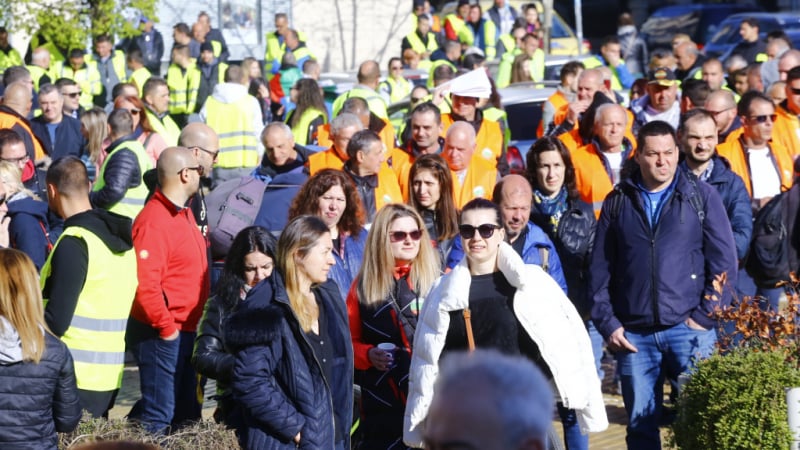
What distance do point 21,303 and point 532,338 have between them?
2.24 m

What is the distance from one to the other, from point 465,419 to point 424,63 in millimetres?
20058

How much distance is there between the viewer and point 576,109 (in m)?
11.6

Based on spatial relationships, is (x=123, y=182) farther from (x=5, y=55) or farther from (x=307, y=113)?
(x=5, y=55)

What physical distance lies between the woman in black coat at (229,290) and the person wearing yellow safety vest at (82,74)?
13.7 m

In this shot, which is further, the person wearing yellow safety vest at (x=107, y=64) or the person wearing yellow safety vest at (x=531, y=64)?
the person wearing yellow safety vest at (x=107, y=64)

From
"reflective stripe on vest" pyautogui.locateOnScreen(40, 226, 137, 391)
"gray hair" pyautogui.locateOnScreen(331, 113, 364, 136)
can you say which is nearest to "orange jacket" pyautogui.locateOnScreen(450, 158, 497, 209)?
"gray hair" pyautogui.locateOnScreen(331, 113, 364, 136)

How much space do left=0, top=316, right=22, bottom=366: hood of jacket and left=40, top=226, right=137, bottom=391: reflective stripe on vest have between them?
1.26 m

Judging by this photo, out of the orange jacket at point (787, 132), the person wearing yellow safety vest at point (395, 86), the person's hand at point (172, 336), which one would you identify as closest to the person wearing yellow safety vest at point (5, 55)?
the person wearing yellow safety vest at point (395, 86)

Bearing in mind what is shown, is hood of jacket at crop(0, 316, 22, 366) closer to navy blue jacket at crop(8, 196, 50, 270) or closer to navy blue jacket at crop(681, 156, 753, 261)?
navy blue jacket at crop(8, 196, 50, 270)

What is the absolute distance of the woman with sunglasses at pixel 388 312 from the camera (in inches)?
275

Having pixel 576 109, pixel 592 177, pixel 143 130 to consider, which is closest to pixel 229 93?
pixel 143 130

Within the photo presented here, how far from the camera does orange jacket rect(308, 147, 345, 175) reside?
1033 cm

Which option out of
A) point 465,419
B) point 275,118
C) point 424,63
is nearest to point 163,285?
point 465,419

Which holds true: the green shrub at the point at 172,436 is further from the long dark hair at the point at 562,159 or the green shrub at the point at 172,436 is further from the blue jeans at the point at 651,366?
the long dark hair at the point at 562,159
